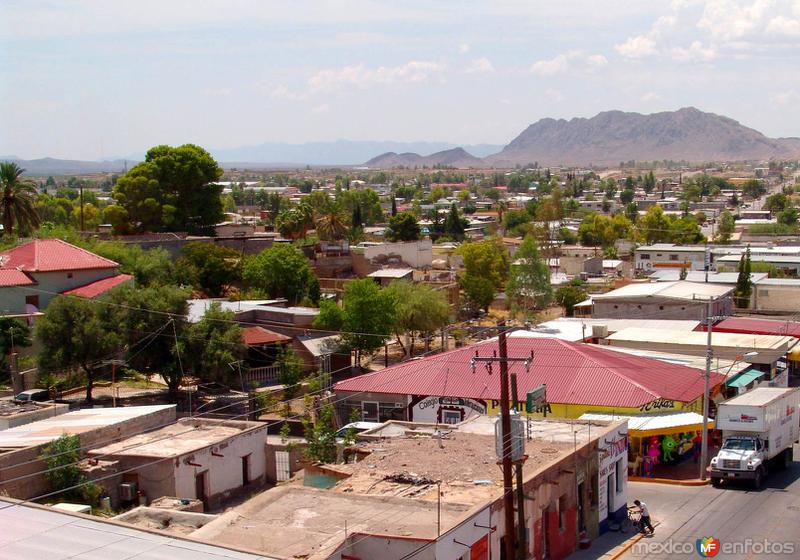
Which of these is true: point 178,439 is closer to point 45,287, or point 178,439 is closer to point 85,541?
point 85,541

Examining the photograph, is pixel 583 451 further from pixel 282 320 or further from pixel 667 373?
pixel 282 320

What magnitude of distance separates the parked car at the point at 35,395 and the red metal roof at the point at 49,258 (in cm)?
1044

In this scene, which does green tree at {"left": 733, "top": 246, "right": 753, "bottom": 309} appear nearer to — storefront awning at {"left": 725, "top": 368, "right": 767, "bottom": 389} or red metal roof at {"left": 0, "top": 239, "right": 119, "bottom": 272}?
storefront awning at {"left": 725, "top": 368, "right": 767, "bottom": 389}

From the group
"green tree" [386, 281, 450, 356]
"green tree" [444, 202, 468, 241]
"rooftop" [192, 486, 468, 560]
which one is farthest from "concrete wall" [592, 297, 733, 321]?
"green tree" [444, 202, 468, 241]

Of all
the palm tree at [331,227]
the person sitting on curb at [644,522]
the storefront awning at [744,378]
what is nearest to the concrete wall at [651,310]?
the storefront awning at [744,378]

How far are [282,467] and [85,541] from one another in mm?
12625

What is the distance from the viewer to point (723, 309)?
203 feet

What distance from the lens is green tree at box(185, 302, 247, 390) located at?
4181 centimetres

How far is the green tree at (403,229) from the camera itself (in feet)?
348

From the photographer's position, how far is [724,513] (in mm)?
27469

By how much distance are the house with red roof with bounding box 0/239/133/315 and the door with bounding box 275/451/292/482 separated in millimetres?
22703

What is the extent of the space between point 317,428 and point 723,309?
40476 mm

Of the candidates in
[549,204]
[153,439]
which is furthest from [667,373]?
[549,204]

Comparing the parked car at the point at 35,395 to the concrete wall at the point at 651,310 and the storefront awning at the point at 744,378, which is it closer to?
the storefront awning at the point at 744,378
